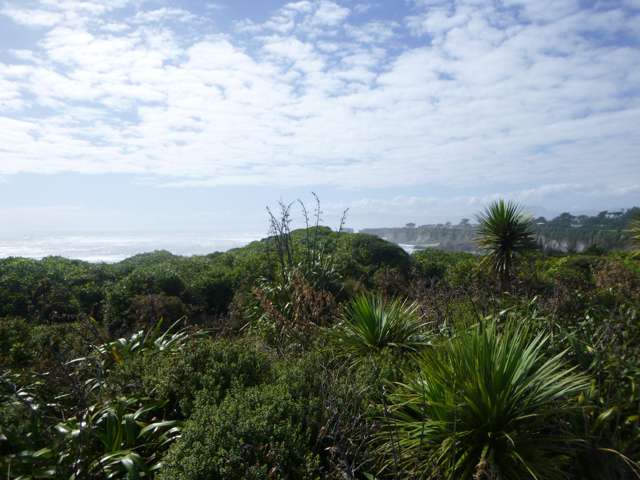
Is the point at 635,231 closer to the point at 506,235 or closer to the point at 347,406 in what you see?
the point at 506,235

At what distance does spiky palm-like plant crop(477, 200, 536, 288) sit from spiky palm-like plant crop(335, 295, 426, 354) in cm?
631

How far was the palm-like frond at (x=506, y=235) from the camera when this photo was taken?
35.9 feet

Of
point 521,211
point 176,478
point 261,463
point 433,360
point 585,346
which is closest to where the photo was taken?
point 176,478

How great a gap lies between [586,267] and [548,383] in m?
13.0

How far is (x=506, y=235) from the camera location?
1096cm

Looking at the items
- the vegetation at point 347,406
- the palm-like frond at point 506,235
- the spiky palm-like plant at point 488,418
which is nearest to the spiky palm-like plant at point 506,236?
the palm-like frond at point 506,235

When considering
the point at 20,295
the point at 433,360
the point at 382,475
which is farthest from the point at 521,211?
the point at 20,295

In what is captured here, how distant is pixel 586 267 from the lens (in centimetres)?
1423

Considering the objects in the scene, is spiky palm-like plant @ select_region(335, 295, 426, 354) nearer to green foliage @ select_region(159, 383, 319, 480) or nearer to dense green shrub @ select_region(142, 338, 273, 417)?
dense green shrub @ select_region(142, 338, 273, 417)

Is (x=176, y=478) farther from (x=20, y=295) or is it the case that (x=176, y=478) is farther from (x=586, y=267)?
(x=586, y=267)

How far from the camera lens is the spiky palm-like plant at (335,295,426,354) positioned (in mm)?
5172

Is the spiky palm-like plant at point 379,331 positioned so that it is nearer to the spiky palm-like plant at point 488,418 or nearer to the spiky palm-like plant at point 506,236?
the spiky palm-like plant at point 488,418

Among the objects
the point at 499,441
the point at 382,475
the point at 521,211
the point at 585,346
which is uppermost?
the point at 521,211

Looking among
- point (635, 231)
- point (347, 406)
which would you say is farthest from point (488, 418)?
point (635, 231)
